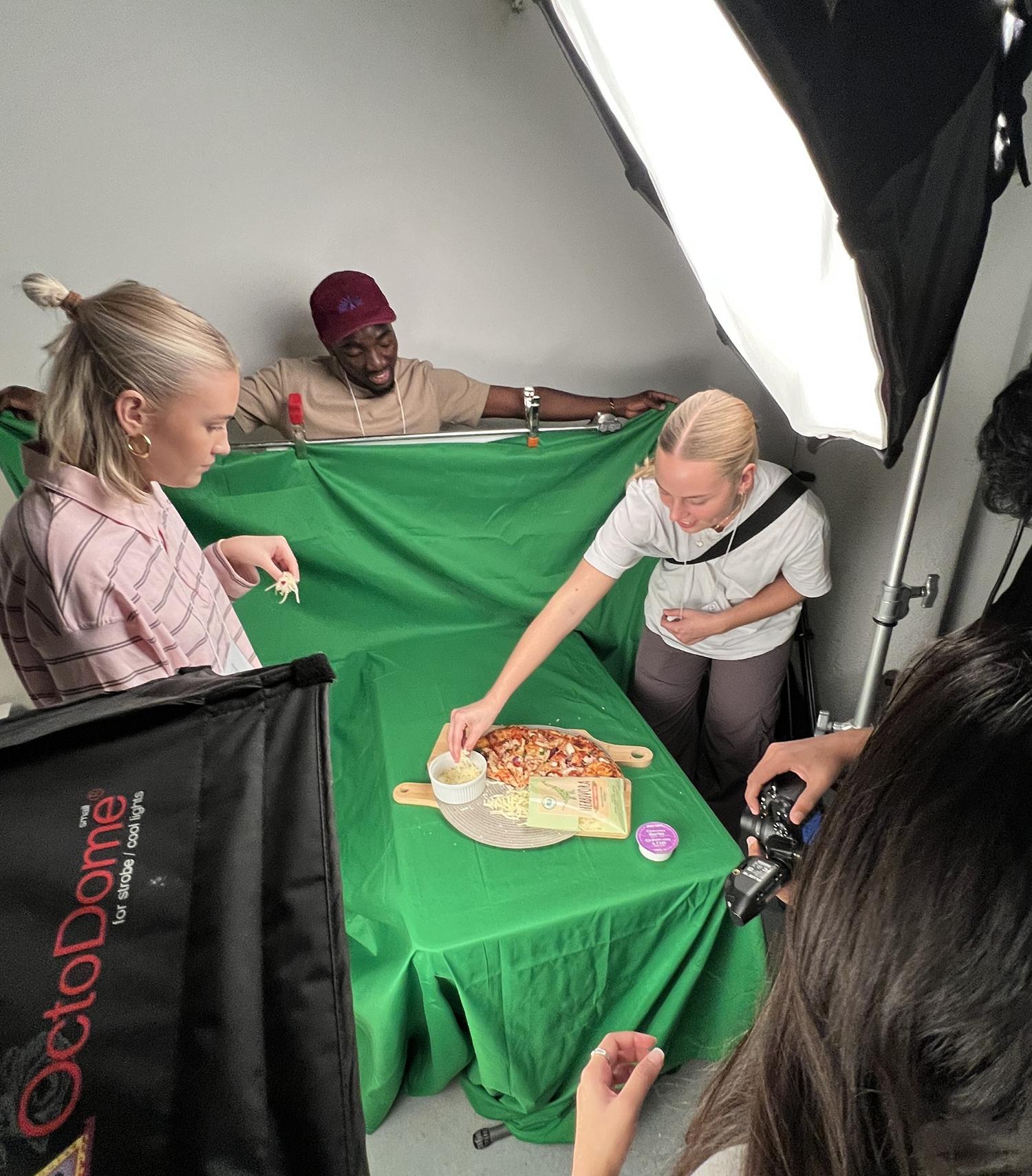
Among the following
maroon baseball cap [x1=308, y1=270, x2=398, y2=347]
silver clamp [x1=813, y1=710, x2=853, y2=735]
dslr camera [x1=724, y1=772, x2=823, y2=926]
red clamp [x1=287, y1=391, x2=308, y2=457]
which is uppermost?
maroon baseball cap [x1=308, y1=270, x2=398, y2=347]

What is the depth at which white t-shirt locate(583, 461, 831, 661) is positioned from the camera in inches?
64.5

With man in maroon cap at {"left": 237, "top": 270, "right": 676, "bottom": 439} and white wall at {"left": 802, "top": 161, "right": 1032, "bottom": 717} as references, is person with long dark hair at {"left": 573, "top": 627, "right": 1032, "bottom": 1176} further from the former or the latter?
man in maroon cap at {"left": 237, "top": 270, "right": 676, "bottom": 439}

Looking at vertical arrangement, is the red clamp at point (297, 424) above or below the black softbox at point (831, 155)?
below

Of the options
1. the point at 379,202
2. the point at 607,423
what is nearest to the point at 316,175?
the point at 379,202

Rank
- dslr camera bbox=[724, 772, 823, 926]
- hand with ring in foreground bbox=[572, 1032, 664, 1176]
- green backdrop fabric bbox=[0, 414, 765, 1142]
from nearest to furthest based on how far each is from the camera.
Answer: hand with ring in foreground bbox=[572, 1032, 664, 1176] → dslr camera bbox=[724, 772, 823, 926] → green backdrop fabric bbox=[0, 414, 765, 1142]

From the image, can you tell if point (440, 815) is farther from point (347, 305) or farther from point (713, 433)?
point (347, 305)

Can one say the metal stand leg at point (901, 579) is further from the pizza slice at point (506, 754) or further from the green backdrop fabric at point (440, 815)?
the pizza slice at point (506, 754)

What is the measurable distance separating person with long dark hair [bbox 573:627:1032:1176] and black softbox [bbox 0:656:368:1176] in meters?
0.30

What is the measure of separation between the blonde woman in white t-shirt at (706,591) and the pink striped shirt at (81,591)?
26.3 inches

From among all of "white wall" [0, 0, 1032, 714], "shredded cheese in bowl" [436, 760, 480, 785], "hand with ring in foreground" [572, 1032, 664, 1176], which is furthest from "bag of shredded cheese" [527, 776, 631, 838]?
"white wall" [0, 0, 1032, 714]

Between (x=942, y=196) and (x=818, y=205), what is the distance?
0.37 feet

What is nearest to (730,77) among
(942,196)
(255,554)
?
(942,196)

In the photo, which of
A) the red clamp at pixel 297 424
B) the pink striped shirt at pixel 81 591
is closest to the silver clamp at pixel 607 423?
the red clamp at pixel 297 424

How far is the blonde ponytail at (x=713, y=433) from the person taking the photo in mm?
1395
